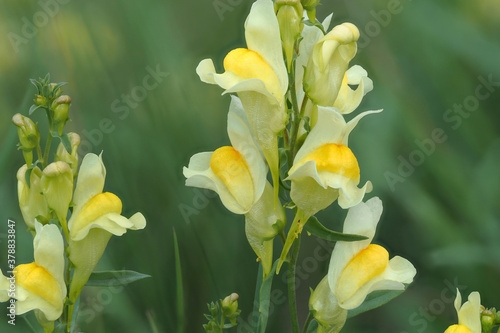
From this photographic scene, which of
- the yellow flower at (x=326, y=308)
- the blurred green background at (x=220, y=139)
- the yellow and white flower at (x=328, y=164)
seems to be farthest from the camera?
the blurred green background at (x=220, y=139)

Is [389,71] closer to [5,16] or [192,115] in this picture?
[192,115]

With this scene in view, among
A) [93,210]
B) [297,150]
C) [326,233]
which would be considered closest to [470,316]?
[326,233]

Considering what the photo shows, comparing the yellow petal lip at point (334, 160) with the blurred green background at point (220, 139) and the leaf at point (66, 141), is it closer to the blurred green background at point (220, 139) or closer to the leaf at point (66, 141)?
the leaf at point (66, 141)

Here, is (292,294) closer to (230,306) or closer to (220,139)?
(230,306)

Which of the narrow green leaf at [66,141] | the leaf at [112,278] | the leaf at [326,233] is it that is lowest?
the leaf at [112,278]

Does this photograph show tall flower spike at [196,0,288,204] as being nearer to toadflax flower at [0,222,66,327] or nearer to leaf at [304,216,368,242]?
leaf at [304,216,368,242]

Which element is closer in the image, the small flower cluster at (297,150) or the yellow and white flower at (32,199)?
the small flower cluster at (297,150)

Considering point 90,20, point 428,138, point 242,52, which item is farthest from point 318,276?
point 90,20

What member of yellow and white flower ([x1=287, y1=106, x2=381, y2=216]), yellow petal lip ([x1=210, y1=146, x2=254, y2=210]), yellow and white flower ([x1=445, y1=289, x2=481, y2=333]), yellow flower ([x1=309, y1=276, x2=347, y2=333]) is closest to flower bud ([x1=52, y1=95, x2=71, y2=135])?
yellow petal lip ([x1=210, y1=146, x2=254, y2=210])

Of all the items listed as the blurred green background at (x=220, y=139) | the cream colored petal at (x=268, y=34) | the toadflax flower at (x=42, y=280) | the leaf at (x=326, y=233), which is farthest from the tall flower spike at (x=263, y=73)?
the blurred green background at (x=220, y=139)
